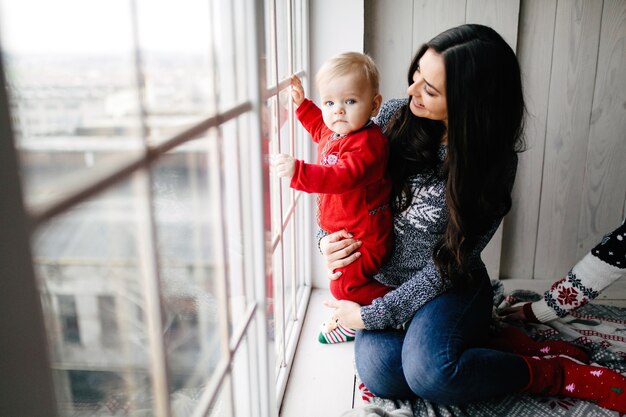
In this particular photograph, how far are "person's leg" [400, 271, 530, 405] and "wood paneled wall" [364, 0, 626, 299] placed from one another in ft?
2.66

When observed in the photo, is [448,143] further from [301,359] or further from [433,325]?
[301,359]

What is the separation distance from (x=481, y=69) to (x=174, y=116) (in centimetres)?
84

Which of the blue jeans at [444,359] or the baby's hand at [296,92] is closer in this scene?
the blue jeans at [444,359]

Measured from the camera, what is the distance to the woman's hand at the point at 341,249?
4.93 ft

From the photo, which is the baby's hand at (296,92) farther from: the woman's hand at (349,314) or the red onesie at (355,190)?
the woman's hand at (349,314)

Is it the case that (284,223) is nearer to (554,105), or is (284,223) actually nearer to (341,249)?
(341,249)

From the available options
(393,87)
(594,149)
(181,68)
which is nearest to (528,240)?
(594,149)

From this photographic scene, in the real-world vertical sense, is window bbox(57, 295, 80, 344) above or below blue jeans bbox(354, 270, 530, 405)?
above

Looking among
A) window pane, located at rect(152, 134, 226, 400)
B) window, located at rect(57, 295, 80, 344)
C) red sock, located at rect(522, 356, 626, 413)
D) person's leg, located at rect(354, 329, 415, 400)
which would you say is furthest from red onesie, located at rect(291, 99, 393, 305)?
window, located at rect(57, 295, 80, 344)

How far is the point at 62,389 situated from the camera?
1.58ft

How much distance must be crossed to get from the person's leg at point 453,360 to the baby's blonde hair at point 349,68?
2.05 feet

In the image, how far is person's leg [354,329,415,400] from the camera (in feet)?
4.86

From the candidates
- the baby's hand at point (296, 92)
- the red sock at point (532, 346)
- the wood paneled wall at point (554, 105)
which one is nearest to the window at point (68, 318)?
the baby's hand at point (296, 92)

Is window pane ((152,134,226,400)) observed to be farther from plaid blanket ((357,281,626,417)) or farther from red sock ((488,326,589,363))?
red sock ((488,326,589,363))
